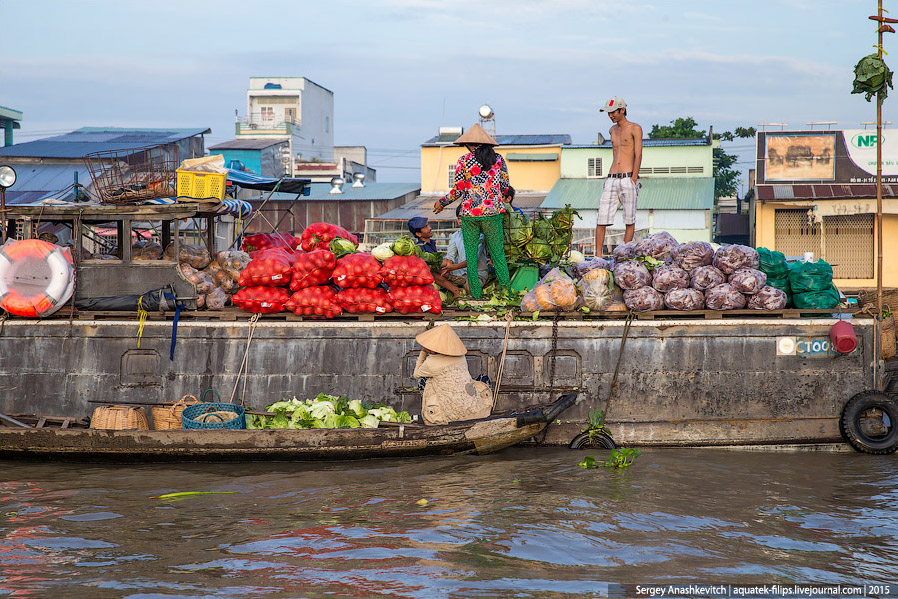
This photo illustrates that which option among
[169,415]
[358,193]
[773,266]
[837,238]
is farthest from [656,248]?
[358,193]

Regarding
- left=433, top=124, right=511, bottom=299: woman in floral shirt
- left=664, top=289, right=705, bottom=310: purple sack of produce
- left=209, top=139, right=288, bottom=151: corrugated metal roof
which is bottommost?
left=664, top=289, right=705, bottom=310: purple sack of produce

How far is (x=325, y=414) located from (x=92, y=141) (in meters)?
24.2

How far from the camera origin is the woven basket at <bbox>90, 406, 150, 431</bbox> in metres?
9.35

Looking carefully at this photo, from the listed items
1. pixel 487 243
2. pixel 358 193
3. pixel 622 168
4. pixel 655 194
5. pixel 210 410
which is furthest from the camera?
pixel 358 193

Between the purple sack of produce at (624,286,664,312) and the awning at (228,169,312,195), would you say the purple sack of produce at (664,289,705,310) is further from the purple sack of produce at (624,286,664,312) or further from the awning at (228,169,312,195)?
the awning at (228,169,312,195)

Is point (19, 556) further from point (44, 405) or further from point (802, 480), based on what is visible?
point (802, 480)

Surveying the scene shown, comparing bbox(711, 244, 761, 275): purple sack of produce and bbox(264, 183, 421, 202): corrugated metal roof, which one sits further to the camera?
bbox(264, 183, 421, 202): corrugated metal roof

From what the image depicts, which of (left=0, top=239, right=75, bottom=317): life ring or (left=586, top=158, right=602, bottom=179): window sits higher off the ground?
(left=586, top=158, right=602, bottom=179): window

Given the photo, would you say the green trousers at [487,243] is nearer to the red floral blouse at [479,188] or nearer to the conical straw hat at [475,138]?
the red floral blouse at [479,188]

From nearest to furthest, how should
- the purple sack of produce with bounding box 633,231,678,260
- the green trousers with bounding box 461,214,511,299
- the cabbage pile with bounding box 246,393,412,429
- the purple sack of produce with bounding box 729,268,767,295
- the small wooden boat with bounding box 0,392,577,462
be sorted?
1. the small wooden boat with bounding box 0,392,577,462
2. the cabbage pile with bounding box 246,393,412,429
3. the purple sack of produce with bounding box 729,268,767,295
4. the purple sack of produce with bounding box 633,231,678,260
5. the green trousers with bounding box 461,214,511,299

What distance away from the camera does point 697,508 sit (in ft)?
24.5

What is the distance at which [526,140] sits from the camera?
123 ft

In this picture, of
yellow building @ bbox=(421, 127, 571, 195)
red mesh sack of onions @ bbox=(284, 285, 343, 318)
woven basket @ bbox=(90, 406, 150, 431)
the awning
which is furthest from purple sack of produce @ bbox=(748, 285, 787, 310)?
yellow building @ bbox=(421, 127, 571, 195)

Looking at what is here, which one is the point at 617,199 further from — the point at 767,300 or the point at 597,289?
the point at 767,300
